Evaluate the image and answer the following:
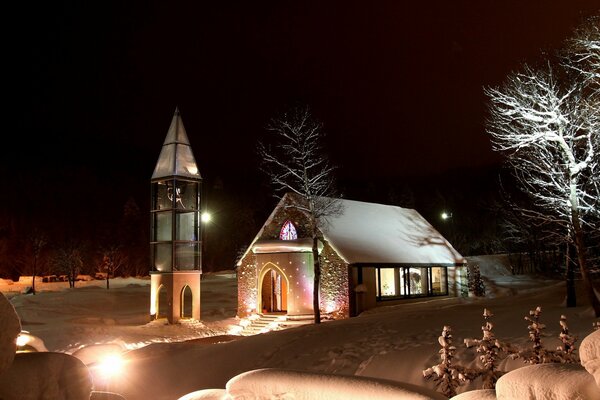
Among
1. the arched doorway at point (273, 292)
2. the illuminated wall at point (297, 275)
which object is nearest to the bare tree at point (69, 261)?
the illuminated wall at point (297, 275)

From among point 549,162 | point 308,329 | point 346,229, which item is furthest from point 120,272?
point 549,162

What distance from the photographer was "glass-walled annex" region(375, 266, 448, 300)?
24.4m

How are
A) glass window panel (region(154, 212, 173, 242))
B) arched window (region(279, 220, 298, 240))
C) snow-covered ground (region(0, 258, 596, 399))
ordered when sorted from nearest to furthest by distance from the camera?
1. snow-covered ground (region(0, 258, 596, 399))
2. arched window (region(279, 220, 298, 240))
3. glass window panel (region(154, 212, 173, 242))

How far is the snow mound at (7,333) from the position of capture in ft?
14.6

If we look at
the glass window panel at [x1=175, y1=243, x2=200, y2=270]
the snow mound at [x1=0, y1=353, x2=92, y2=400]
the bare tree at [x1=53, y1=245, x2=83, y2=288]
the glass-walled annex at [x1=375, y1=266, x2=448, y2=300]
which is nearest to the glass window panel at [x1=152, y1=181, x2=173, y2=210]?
the glass window panel at [x1=175, y1=243, x2=200, y2=270]

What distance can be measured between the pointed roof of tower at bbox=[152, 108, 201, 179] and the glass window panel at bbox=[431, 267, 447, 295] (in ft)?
42.3

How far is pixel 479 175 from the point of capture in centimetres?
7956

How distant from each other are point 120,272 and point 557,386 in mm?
55750

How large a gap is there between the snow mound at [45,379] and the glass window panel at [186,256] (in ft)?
64.1

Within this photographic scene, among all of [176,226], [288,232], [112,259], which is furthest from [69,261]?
[288,232]

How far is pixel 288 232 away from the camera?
78.0 ft

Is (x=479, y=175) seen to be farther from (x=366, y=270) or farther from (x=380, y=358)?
(x=380, y=358)

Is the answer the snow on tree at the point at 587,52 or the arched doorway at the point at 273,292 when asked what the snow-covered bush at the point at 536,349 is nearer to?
the snow on tree at the point at 587,52

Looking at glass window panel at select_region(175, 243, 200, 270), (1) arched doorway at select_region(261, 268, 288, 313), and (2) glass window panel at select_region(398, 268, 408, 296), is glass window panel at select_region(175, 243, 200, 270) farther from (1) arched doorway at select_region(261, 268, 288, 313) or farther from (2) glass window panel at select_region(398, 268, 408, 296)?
(2) glass window panel at select_region(398, 268, 408, 296)
